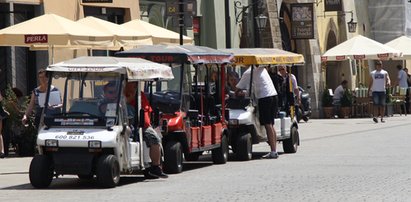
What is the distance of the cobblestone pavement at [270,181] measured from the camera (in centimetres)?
1520

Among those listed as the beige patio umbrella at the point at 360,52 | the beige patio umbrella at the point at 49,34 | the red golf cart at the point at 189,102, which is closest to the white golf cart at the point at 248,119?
the red golf cart at the point at 189,102

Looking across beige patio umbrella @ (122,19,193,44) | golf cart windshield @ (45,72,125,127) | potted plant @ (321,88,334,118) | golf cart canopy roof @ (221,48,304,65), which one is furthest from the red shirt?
potted plant @ (321,88,334,118)

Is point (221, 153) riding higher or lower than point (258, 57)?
lower

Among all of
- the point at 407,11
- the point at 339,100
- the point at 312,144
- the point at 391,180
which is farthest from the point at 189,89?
the point at 407,11

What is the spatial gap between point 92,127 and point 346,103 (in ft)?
92.0

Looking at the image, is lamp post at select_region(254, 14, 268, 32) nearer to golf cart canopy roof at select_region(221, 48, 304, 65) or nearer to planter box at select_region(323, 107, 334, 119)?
planter box at select_region(323, 107, 334, 119)

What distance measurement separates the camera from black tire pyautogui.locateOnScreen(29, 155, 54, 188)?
16.8 meters

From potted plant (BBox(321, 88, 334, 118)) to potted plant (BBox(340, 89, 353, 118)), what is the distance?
873 mm

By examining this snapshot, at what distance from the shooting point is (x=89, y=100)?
17.6 meters

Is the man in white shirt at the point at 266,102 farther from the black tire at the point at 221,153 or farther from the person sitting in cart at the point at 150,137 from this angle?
A: the person sitting in cart at the point at 150,137

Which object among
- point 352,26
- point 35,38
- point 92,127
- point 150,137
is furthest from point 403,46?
point 92,127

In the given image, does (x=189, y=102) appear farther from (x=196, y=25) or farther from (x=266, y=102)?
(x=196, y=25)

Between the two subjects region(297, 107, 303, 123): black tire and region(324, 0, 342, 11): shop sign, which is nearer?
region(297, 107, 303, 123): black tire

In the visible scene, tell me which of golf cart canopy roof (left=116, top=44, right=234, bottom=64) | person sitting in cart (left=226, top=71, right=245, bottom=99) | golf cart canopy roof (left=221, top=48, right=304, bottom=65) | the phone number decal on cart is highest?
golf cart canopy roof (left=116, top=44, right=234, bottom=64)
